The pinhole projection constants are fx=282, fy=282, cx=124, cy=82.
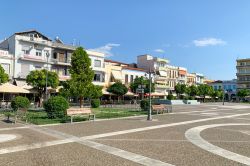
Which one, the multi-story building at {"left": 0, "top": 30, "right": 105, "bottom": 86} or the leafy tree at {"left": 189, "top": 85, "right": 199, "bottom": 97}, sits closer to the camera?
the multi-story building at {"left": 0, "top": 30, "right": 105, "bottom": 86}

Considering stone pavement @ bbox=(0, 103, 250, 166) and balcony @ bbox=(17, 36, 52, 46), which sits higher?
balcony @ bbox=(17, 36, 52, 46)

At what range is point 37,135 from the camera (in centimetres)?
1269

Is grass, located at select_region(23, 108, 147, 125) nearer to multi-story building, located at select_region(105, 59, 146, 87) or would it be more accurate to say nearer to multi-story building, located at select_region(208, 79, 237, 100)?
multi-story building, located at select_region(105, 59, 146, 87)

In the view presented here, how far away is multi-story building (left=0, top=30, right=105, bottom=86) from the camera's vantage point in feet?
132

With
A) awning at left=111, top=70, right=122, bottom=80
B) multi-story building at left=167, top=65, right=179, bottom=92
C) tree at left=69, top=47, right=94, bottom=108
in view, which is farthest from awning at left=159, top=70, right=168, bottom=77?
tree at left=69, top=47, right=94, bottom=108

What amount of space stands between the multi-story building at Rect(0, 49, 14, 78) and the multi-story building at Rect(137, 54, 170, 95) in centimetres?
3685

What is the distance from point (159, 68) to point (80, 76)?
142ft

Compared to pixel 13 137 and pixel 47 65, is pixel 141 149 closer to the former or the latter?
pixel 13 137

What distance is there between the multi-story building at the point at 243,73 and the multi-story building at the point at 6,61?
88458 mm

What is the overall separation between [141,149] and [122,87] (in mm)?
37445

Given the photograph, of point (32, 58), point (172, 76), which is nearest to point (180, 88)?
point (172, 76)

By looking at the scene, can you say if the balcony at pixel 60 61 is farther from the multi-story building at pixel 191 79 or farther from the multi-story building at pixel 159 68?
the multi-story building at pixel 191 79

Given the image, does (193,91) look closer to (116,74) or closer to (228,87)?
(116,74)

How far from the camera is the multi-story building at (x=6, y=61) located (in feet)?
126
